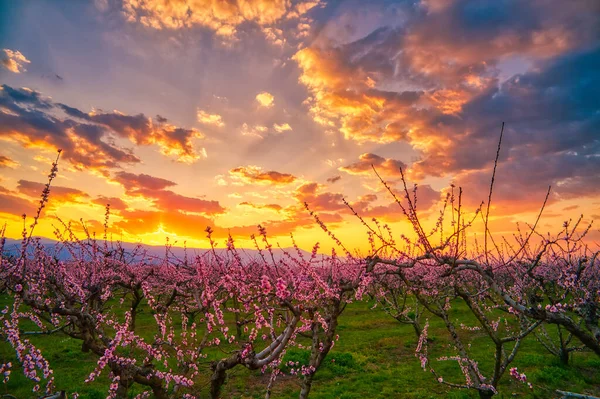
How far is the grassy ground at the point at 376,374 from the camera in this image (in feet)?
41.1

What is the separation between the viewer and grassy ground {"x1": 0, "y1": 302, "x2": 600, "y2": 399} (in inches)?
493

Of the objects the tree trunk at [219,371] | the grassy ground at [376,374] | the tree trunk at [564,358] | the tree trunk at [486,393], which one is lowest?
the grassy ground at [376,374]

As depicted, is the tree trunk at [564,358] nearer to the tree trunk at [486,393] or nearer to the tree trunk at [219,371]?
the tree trunk at [486,393]

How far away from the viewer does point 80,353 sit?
1766 centimetres

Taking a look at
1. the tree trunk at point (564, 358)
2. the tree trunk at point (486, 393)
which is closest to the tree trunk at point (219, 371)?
the tree trunk at point (486, 393)

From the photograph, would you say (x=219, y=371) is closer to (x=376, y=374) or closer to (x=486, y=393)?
(x=486, y=393)

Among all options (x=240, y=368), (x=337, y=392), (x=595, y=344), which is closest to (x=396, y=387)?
(x=337, y=392)

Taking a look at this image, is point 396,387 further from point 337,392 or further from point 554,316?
point 554,316

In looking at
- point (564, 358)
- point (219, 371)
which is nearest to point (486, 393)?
point (219, 371)

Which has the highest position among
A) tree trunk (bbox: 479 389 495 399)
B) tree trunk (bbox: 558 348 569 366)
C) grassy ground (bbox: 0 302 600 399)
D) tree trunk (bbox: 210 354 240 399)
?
tree trunk (bbox: 210 354 240 399)

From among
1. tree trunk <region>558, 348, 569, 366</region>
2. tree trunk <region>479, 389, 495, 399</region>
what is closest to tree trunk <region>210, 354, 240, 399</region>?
tree trunk <region>479, 389, 495, 399</region>

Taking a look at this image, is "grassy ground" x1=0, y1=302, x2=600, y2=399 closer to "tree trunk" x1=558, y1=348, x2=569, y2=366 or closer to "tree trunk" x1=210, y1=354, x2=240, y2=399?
"tree trunk" x1=558, y1=348, x2=569, y2=366

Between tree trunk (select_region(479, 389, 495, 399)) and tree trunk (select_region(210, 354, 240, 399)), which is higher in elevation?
tree trunk (select_region(210, 354, 240, 399))

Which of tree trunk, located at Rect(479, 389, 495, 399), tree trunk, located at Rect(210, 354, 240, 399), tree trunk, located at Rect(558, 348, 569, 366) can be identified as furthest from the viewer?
tree trunk, located at Rect(558, 348, 569, 366)
